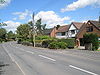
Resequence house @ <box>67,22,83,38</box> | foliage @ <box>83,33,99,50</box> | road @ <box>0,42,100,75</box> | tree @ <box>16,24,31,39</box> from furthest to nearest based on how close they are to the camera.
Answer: tree @ <box>16,24,31,39</box>, house @ <box>67,22,83,38</box>, foliage @ <box>83,33,99,50</box>, road @ <box>0,42,100,75</box>

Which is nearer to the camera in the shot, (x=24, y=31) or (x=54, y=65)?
(x=54, y=65)

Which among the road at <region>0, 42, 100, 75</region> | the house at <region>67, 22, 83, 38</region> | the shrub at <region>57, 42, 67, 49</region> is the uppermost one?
the house at <region>67, 22, 83, 38</region>

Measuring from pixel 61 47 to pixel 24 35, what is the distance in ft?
156

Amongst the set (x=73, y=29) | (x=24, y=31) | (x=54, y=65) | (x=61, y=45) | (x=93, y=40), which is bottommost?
(x=54, y=65)

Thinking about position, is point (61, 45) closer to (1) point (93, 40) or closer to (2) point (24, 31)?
(1) point (93, 40)

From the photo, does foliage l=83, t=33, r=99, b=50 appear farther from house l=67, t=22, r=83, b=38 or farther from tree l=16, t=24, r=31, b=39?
tree l=16, t=24, r=31, b=39

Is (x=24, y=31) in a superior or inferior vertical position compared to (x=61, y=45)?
superior

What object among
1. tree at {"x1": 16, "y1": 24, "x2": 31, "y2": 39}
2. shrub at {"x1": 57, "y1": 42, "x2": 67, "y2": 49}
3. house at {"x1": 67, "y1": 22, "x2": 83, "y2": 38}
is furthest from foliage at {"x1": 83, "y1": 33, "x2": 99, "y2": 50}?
tree at {"x1": 16, "y1": 24, "x2": 31, "y2": 39}

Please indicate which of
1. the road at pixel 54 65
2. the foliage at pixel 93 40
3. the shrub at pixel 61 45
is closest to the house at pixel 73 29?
the shrub at pixel 61 45

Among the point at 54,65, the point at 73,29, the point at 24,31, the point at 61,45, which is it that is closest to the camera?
the point at 54,65

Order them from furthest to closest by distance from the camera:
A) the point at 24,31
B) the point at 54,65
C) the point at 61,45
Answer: the point at 24,31 → the point at 61,45 → the point at 54,65

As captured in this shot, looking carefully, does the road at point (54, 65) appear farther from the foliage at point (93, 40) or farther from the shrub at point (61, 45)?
the shrub at point (61, 45)

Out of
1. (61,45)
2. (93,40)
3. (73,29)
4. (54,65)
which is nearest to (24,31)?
(73,29)

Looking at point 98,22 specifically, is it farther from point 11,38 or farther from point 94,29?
point 11,38
